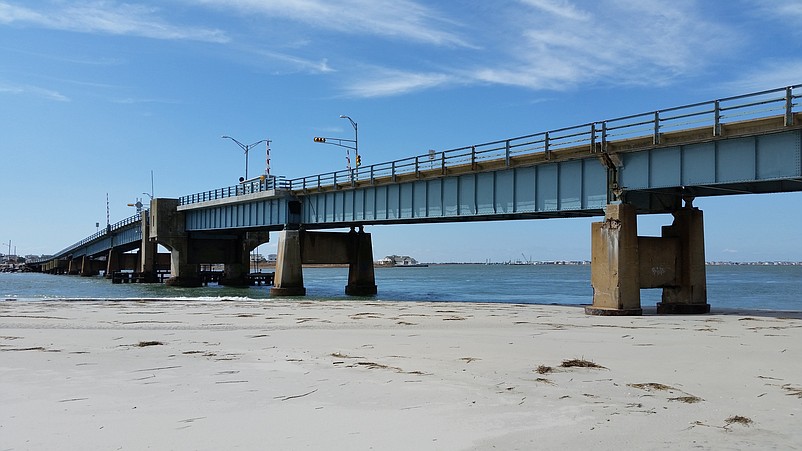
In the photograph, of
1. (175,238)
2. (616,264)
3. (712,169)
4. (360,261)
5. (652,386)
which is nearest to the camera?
(652,386)

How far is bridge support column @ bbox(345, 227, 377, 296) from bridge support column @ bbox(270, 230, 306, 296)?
504 centimetres

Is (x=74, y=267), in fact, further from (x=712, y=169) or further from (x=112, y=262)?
(x=712, y=169)

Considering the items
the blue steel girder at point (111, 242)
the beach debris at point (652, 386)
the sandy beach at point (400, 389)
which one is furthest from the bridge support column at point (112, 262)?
the beach debris at point (652, 386)

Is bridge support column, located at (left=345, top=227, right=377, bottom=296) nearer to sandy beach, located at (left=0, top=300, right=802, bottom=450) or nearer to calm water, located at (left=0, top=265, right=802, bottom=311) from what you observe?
calm water, located at (left=0, top=265, right=802, bottom=311)

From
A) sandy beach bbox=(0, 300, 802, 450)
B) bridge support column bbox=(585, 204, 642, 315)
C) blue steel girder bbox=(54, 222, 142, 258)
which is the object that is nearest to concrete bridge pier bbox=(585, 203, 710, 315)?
bridge support column bbox=(585, 204, 642, 315)

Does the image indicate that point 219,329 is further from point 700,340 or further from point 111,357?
point 700,340

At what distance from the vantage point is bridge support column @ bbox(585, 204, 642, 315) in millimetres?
26469

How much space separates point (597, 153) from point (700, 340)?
539 inches

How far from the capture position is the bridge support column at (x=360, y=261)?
55938 millimetres

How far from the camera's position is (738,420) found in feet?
27.7

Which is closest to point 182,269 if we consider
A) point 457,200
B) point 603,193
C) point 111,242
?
point 111,242

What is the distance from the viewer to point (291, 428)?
26.2 ft

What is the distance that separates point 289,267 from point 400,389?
138 feet

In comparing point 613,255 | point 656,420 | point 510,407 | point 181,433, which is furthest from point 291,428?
point 613,255
